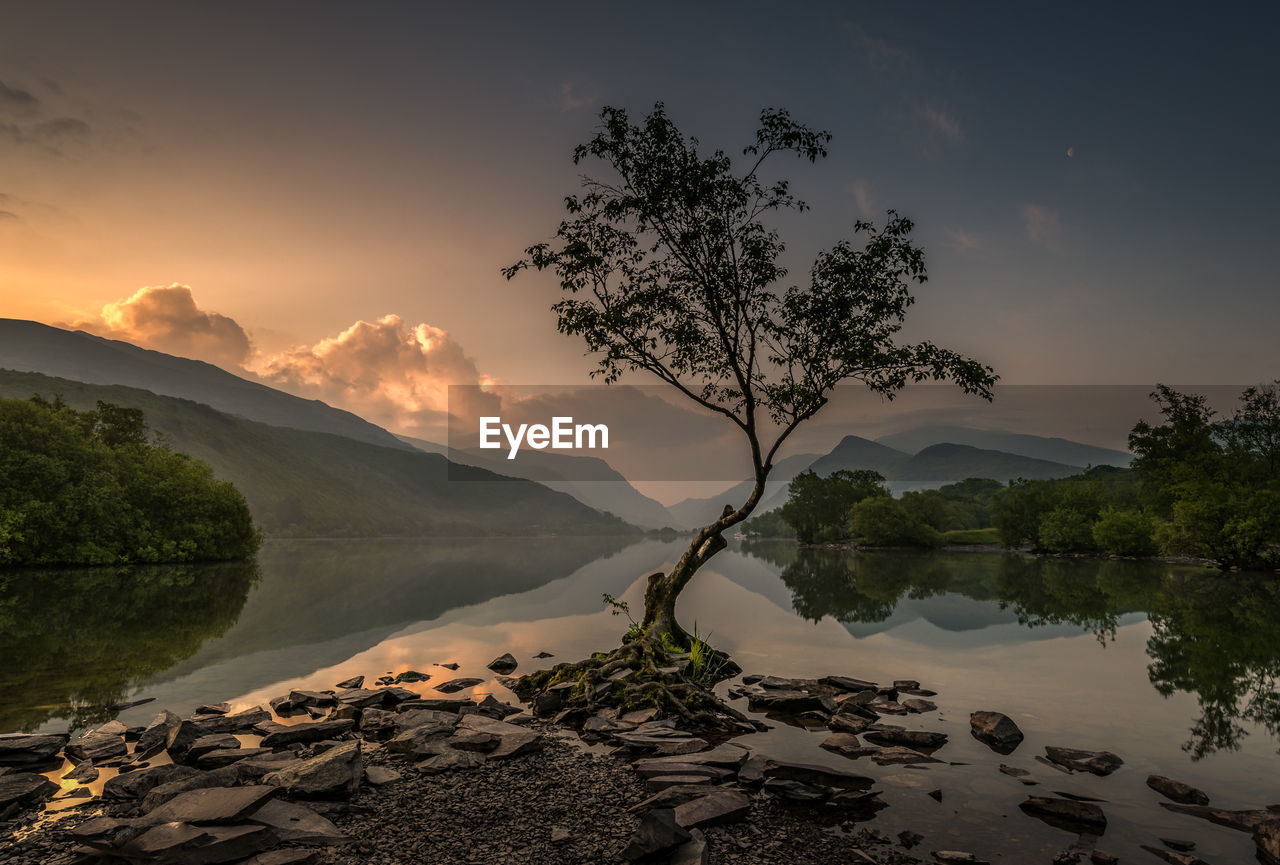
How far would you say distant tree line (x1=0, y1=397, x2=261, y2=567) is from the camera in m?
66.4

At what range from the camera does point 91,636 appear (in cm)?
2544

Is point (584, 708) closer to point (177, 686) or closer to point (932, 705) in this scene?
point (932, 705)

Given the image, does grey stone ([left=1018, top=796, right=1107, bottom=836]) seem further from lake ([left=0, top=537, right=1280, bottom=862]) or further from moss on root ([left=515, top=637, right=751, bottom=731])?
moss on root ([left=515, top=637, right=751, bottom=731])

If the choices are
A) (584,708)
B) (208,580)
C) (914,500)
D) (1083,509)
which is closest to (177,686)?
(584,708)

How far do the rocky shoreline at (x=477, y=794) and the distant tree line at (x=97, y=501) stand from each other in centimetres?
7281

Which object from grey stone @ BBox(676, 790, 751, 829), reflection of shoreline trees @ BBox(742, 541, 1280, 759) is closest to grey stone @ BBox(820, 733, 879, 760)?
grey stone @ BBox(676, 790, 751, 829)

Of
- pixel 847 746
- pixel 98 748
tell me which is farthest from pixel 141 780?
pixel 847 746

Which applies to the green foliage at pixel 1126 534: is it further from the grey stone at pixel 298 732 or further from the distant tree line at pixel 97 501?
the distant tree line at pixel 97 501

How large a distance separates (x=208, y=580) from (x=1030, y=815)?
6541 centimetres

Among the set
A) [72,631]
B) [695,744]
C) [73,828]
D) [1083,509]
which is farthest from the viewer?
[1083,509]

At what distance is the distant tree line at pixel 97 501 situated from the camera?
218ft

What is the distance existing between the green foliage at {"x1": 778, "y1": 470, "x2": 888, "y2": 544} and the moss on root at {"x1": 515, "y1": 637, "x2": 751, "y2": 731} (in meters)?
159

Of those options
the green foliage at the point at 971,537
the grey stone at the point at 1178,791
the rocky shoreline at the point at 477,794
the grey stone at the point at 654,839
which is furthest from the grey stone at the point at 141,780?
the green foliage at the point at 971,537

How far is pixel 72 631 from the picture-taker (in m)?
26.5
